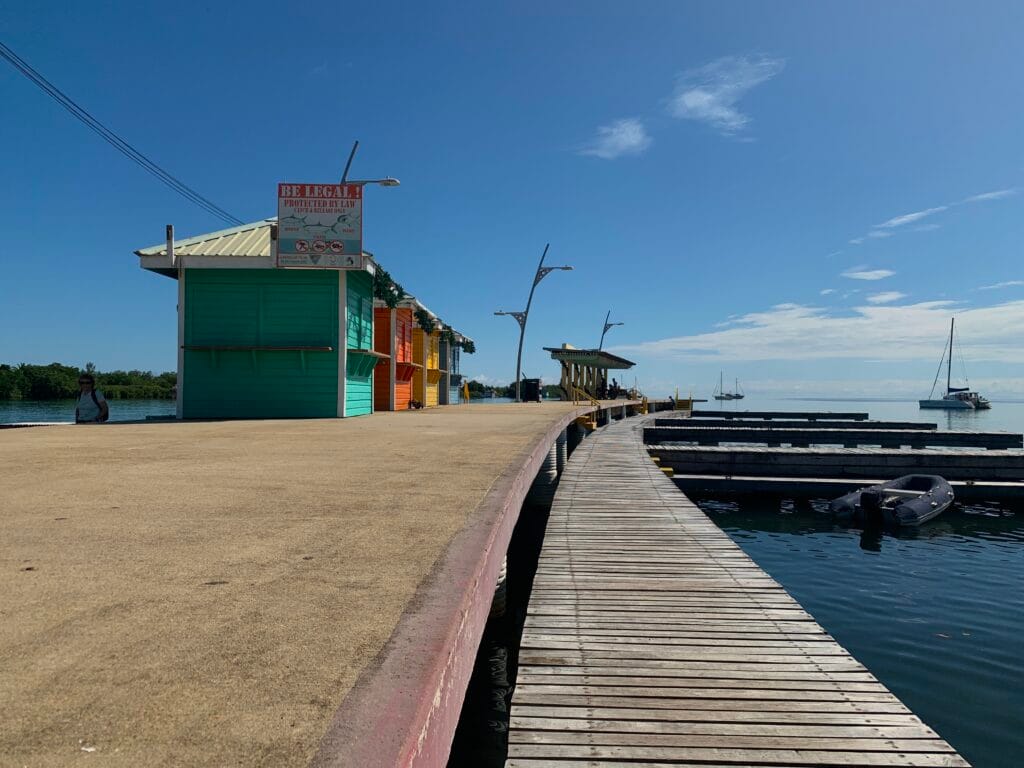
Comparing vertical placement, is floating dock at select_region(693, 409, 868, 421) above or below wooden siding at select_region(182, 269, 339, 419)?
below

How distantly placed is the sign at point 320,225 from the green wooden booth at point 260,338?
63 cm

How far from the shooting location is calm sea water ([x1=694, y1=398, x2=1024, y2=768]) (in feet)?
20.7

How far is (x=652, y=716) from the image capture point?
3.54 meters

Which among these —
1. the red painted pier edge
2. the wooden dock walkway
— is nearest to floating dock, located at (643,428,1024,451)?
the wooden dock walkway

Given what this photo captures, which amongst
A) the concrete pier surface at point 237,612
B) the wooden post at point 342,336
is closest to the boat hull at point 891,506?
the concrete pier surface at point 237,612

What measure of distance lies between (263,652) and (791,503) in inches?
694

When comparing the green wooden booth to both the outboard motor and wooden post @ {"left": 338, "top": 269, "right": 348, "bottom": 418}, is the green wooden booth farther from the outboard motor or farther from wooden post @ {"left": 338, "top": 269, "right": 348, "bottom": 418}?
the outboard motor

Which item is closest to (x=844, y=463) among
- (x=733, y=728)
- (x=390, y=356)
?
(x=390, y=356)

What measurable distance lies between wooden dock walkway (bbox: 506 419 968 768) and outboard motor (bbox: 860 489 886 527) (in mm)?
10264

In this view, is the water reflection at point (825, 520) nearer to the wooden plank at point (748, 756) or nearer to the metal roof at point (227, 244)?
the wooden plank at point (748, 756)

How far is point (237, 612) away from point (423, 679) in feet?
3.82

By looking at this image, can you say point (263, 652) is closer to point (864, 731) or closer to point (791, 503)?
point (864, 731)

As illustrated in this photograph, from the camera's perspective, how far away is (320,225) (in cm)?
1822

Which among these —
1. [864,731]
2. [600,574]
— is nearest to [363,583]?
[864,731]
